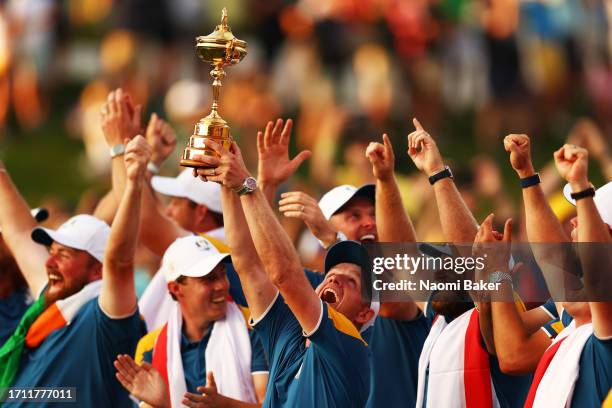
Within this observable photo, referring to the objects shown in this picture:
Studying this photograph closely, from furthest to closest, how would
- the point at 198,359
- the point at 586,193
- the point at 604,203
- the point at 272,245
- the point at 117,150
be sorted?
the point at 117,150
the point at 198,359
the point at 272,245
the point at 604,203
the point at 586,193

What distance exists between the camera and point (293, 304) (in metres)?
6.27

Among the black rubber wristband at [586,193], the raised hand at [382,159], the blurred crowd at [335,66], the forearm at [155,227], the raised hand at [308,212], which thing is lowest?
the black rubber wristband at [586,193]

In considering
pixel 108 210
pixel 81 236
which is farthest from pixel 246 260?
pixel 108 210

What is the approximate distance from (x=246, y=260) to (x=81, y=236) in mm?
1698

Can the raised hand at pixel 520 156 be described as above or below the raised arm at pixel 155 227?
below

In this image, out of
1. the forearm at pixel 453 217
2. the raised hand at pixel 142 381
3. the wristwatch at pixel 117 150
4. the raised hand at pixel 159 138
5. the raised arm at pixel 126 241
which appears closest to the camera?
the forearm at pixel 453 217

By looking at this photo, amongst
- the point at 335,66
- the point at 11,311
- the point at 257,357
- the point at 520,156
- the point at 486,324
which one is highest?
the point at 335,66

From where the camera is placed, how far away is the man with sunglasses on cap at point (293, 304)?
6277 mm

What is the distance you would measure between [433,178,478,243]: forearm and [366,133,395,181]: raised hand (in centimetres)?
53

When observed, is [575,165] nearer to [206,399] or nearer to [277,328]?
[277,328]

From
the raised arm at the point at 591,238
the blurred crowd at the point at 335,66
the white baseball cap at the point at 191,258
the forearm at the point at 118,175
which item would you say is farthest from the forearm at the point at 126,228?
the blurred crowd at the point at 335,66

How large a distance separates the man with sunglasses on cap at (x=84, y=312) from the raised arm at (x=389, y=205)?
110 centimetres

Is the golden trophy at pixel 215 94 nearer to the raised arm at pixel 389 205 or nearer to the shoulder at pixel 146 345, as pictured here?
the raised arm at pixel 389 205

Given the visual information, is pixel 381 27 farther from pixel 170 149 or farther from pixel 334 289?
pixel 334 289
